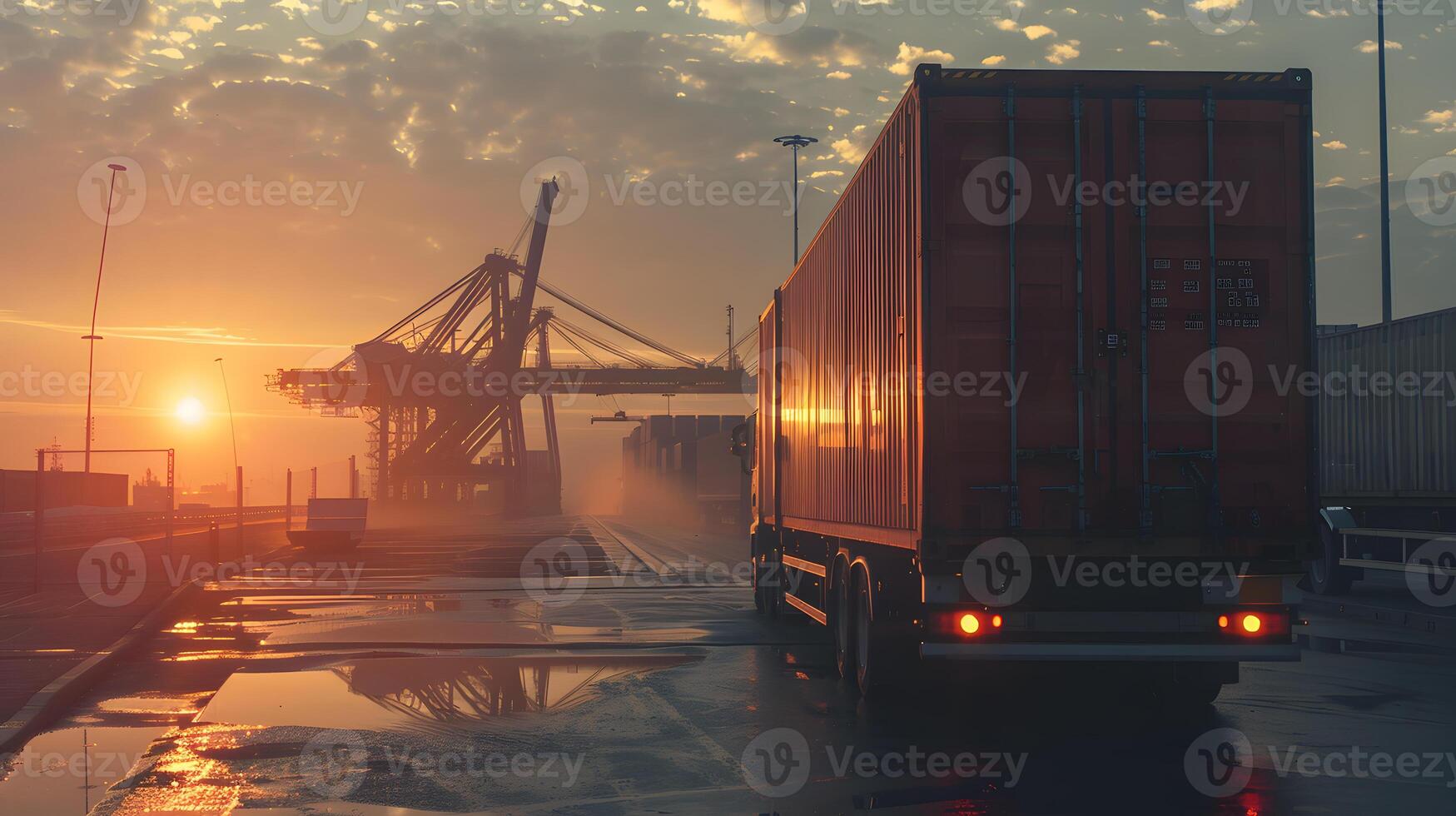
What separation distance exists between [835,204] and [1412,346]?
9330 mm

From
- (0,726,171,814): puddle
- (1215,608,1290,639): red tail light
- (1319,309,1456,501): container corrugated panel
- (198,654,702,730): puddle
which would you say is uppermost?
(1319,309,1456,501): container corrugated panel

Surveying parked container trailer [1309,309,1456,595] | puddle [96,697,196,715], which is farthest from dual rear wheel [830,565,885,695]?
parked container trailer [1309,309,1456,595]

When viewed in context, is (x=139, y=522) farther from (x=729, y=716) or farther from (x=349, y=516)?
(x=729, y=716)

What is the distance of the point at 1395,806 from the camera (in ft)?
21.8

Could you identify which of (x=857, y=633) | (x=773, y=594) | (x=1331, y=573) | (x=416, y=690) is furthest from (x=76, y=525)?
(x=857, y=633)

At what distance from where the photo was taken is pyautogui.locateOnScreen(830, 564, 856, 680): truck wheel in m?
11.1

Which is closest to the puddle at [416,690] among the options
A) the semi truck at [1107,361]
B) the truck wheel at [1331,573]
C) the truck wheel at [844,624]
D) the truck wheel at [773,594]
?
the truck wheel at [844,624]

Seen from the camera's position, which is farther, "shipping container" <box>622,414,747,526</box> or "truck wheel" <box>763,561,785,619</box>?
"shipping container" <box>622,414,747,526</box>

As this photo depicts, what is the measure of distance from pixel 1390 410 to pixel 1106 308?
1136 cm

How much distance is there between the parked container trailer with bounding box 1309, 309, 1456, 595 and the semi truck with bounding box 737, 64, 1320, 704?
361 inches

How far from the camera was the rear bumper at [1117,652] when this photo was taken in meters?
8.49

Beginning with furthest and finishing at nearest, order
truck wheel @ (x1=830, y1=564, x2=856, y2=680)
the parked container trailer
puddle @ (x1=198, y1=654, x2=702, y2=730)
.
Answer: the parked container trailer < truck wheel @ (x1=830, y1=564, x2=856, y2=680) < puddle @ (x1=198, y1=654, x2=702, y2=730)

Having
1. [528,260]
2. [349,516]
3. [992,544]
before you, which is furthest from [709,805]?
[528,260]

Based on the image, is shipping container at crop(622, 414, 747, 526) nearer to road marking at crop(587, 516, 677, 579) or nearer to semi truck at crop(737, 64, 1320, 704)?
road marking at crop(587, 516, 677, 579)
